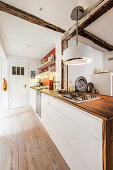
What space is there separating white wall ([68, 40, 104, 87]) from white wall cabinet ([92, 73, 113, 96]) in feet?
0.77

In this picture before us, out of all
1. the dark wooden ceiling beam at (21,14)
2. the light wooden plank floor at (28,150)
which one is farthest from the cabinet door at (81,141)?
the dark wooden ceiling beam at (21,14)

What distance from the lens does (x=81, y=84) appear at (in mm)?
2221

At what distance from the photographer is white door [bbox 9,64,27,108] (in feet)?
11.8

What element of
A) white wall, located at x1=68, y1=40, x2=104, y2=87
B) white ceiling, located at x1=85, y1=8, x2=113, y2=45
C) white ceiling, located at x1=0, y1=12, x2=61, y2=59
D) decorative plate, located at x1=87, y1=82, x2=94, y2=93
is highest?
white ceiling, located at x1=0, y1=12, x2=61, y2=59

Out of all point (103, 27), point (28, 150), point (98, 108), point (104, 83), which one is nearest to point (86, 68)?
point (104, 83)

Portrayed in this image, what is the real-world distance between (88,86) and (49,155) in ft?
6.42

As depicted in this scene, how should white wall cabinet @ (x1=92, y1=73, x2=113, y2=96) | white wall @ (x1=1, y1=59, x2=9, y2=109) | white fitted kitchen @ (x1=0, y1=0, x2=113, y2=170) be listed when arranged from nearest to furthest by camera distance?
white fitted kitchen @ (x1=0, y1=0, x2=113, y2=170), white wall cabinet @ (x1=92, y1=73, x2=113, y2=96), white wall @ (x1=1, y1=59, x2=9, y2=109)

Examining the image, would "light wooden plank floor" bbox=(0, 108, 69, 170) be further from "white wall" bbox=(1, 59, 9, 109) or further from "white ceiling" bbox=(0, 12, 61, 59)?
"white ceiling" bbox=(0, 12, 61, 59)

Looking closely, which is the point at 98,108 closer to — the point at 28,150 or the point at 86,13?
the point at 28,150

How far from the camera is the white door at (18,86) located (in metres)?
3.60

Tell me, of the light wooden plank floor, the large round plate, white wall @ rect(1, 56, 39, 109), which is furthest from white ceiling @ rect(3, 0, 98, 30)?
white wall @ rect(1, 56, 39, 109)

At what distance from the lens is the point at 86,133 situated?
2.57ft

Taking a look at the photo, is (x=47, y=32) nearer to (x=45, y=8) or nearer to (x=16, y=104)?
(x=45, y=8)

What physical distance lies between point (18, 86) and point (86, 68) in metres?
3.13
